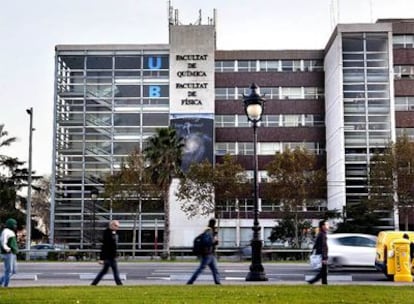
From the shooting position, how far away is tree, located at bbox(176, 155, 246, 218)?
57.2 metres

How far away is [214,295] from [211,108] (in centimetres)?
5501

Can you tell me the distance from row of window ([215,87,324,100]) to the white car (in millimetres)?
44946

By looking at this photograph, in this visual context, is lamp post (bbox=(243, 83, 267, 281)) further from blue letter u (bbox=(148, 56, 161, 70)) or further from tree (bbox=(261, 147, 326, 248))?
blue letter u (bbox=(148, 56, 161, 70))

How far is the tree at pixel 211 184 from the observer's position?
188ft

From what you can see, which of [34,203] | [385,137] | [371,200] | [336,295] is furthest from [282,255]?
[34,203]

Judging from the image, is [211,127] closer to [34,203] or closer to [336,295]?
[34,203]

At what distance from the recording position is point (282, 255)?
144 ft

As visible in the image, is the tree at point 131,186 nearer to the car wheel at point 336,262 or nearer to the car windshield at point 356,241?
the car windshield at point 356,241

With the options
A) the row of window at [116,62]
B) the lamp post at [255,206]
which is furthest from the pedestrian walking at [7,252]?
the row of window at [116,62]

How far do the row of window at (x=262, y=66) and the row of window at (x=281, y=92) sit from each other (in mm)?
1891

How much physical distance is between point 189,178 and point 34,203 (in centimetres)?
3992

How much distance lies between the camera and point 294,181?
182ft

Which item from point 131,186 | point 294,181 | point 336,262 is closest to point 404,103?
point 294,181

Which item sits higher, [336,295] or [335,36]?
[335,36]
